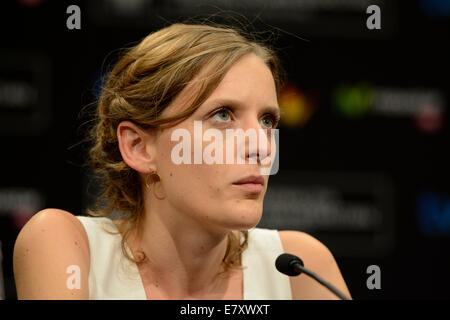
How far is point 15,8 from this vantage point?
2695mm

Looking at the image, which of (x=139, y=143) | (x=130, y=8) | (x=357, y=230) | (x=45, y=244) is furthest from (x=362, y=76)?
(x=45, y=244)

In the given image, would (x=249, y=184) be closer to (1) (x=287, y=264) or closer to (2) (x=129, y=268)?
(1) (x=287, y=264)

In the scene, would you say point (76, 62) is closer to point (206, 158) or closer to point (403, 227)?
point (206, 158)

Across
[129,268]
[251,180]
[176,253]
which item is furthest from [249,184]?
[129,268]

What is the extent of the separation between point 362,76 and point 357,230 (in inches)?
28.4

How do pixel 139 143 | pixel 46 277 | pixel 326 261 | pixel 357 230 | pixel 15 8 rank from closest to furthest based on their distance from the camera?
1. pixel 46 277
2. pixel 139 143
3. pixel 326 261
4. pixel 15 8
5. pixel 357 230

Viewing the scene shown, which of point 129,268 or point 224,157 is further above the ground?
point 224,157

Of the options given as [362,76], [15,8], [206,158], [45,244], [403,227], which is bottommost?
[403,227]

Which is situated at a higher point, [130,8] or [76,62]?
[130,8]

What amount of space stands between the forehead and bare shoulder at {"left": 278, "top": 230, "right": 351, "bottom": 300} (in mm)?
519

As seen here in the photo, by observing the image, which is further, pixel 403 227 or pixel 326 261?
pixel 403 227

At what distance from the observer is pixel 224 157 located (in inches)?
59.7

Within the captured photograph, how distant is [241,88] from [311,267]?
632 mm

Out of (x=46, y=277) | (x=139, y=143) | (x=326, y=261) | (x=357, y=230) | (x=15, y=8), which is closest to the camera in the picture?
(x=46, y=277)
